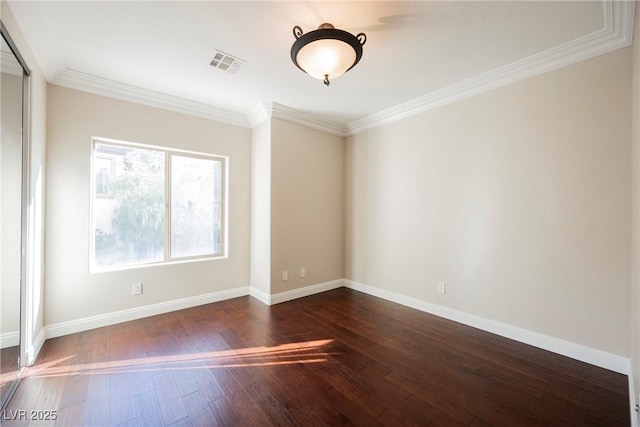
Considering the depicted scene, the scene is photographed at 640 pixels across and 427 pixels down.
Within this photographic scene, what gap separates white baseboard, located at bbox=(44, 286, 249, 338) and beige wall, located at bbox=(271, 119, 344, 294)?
0.79 m

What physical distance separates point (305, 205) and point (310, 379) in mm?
2410

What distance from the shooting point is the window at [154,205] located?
2969 millimetres

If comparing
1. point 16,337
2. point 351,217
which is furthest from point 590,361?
point 16,337

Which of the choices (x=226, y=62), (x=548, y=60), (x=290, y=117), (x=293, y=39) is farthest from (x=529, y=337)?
(x=226, y=62)

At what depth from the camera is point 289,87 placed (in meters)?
3.03

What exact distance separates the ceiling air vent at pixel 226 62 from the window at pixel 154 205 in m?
1.37

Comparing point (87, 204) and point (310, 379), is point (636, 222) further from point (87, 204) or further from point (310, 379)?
point (87, 204)

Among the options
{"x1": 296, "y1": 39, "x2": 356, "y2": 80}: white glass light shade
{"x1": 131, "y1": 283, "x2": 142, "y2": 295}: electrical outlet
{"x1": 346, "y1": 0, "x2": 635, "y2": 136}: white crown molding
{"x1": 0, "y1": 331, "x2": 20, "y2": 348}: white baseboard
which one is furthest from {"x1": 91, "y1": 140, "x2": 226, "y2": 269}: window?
{"x1": 346, "y1": 0, "x2": 635, "y2": 136}: white crown molding

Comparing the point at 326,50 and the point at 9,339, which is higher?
the point at 326,50

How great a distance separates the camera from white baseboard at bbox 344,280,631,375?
210 cm

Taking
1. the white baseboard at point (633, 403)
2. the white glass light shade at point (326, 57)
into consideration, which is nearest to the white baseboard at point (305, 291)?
the white glass light shade at point (326, 57)

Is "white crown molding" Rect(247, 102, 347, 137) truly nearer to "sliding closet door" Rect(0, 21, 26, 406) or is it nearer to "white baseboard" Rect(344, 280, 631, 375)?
"sliding closet door" Rect(0, 21, 26, 406)

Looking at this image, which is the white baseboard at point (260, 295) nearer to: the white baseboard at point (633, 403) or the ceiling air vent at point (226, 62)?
the ceiling air vent at point (226, 62)

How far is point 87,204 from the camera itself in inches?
110
